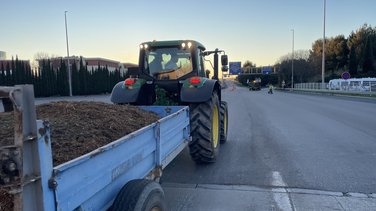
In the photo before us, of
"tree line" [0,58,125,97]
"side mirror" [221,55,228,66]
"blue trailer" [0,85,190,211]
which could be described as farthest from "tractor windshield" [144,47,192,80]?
"tree line" [0,58,125,97]

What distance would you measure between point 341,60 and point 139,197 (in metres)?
71.8

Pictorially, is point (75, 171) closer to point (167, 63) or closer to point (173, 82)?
point (173, 82)

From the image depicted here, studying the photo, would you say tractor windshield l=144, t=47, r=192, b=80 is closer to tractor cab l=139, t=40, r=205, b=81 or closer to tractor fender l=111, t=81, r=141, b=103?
tractor cab l=139, t=40, r=205, b=81

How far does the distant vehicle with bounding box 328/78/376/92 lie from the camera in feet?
115

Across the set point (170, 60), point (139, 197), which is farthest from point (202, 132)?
point (139, 197)

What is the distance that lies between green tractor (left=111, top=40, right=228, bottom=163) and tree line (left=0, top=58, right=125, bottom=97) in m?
37.8

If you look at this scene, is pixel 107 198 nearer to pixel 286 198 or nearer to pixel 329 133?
pixel 286 198

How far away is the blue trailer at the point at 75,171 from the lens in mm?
1824

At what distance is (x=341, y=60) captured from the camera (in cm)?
6725

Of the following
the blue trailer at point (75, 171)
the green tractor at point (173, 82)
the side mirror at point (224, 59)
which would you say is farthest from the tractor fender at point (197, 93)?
the blue trailer at point (75, 171)

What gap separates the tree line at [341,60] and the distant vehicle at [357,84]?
15304mm

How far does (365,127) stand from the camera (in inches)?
440

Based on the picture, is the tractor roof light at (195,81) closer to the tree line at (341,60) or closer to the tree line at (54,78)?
the tree line at (54,78)

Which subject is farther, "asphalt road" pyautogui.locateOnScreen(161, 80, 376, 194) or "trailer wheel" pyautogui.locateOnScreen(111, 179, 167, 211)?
"asphalt road" pyautogui.locateOnScreen(161, 80, 376, 194)
